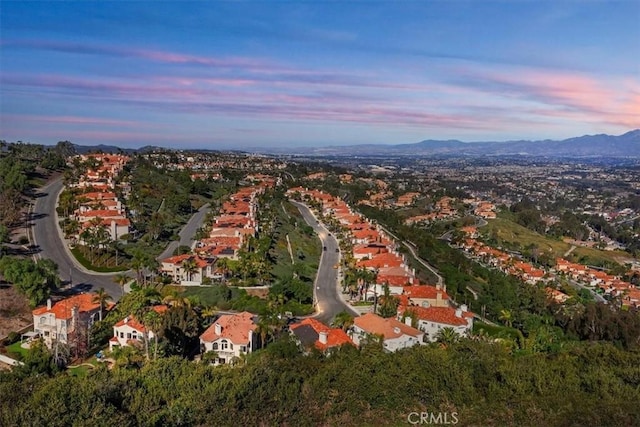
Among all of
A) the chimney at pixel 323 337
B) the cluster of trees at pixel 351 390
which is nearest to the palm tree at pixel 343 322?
the chimney at pixel 323 337

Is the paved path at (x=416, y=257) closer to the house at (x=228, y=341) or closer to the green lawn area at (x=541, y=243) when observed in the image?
the green lawn area at (x=541, y=243)

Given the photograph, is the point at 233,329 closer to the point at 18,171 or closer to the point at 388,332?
the point at 388,332

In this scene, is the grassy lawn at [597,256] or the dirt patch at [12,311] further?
the grassy lawn at [597,256]

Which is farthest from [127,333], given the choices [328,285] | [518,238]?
[518,238]

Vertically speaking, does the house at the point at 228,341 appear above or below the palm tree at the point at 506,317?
above

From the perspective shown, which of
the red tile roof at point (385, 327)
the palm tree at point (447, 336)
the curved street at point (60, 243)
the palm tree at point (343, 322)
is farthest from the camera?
the curved street at point (60, 243)

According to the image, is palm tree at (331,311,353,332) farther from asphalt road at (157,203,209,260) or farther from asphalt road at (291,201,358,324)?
asphalt road at (157,203,209,260)

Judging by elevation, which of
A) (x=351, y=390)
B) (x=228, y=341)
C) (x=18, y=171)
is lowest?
(x=228, y=341)
